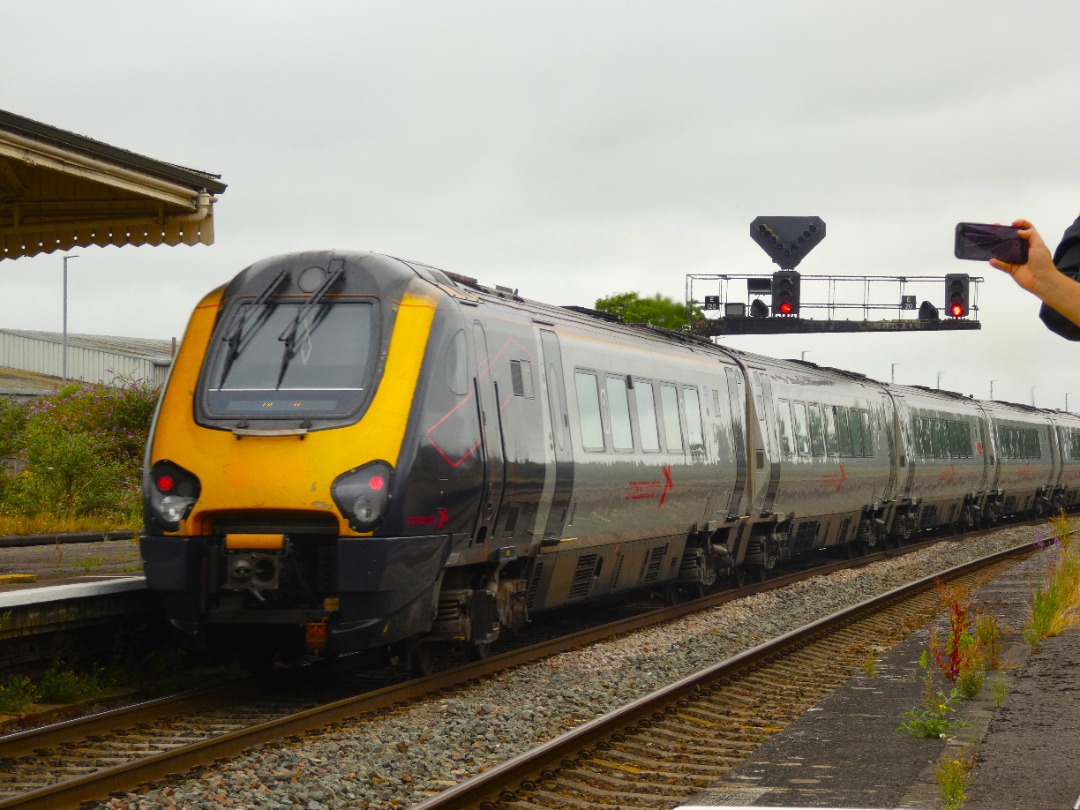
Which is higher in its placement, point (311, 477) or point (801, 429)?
point (801, 429)

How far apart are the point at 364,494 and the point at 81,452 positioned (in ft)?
46.5

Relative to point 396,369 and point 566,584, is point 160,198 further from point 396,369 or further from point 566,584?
point 566,584

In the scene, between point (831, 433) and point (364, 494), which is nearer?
point (364, 494)

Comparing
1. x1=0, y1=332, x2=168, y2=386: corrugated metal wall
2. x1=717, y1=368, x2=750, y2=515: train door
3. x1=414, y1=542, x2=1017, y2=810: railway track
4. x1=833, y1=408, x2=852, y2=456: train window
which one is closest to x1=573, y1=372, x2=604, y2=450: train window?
x1=414, y1=542, x2=1017, y2=810: railway track

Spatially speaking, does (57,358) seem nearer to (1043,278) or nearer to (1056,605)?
(1056,605)

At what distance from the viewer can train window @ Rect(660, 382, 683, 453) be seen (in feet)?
49.0

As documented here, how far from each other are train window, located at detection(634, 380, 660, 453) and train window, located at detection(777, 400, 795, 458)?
521cm

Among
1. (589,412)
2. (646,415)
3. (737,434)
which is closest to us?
(589,412)

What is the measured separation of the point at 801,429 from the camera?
67.9 ft

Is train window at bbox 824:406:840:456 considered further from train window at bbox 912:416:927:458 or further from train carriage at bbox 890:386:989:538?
train window at bbox 912:416:927:458

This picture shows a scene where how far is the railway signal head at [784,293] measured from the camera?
28375 millimetres

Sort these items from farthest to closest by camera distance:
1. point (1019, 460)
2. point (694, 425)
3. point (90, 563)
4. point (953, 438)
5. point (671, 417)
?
point (1019, 460)
point (953, 438)
point (694, 425)
point (671, 417)
point (90, 563)

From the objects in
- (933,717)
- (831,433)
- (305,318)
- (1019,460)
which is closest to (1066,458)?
(1019,460)

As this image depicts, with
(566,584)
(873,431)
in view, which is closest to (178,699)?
(566,584)
